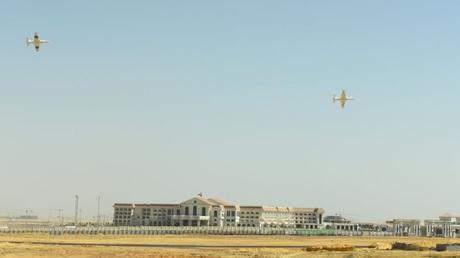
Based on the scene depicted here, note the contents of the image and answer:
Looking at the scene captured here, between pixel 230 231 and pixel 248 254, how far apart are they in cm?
10518

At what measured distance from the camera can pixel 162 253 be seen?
80812mm

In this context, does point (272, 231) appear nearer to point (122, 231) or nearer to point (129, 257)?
point (122, 231)

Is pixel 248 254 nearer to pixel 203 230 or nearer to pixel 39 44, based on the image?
pixel 39 44

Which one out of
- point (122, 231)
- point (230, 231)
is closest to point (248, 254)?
point (122, 231)

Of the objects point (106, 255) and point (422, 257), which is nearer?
point (422, 257)

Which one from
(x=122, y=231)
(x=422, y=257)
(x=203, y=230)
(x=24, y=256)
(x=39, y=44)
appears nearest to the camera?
(x=422, y=257)

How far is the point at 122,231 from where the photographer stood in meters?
168

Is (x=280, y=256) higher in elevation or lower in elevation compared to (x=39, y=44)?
lower

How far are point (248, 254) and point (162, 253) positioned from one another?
1021cm

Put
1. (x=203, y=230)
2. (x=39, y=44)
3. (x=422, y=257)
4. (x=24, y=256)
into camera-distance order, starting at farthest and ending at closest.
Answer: (x=203, y=230) < (x=39, y=44) < (x=24, y=256) < (x=422, y=257)

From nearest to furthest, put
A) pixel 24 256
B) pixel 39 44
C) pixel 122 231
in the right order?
pixel 24 256 < pixel 39 44 < pixel 122 231

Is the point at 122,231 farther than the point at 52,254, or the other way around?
the point at 122,231

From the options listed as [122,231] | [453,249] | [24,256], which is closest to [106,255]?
[24,256]

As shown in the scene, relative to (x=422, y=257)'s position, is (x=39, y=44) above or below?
above
